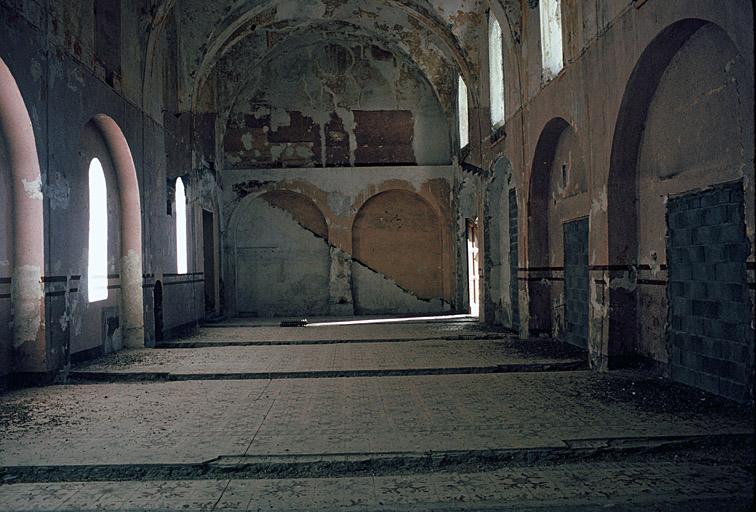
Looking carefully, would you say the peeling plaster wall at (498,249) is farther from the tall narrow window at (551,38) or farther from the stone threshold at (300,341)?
the tall narrow window at (551,38)

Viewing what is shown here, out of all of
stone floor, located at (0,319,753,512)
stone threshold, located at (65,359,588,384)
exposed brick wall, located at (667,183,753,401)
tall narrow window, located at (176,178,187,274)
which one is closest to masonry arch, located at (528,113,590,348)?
stone floor, located at (0,319,753,512)

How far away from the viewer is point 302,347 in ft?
35.0

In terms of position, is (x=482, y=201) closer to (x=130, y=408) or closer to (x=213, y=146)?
(x=213, y=146)

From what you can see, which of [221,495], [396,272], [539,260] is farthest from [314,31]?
[221,495]

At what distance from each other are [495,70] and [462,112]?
3.51 meters

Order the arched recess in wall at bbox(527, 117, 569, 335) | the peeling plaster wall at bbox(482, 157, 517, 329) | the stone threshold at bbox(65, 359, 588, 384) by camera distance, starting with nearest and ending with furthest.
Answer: the stone threshold at bbox(65, 359, 588, 384), the arched recess in wall at bbox(527, 117, 569, 335), the peeling plaster wall at bbox(482, 157, 517, 329)

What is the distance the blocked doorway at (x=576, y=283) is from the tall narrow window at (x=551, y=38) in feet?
7.69

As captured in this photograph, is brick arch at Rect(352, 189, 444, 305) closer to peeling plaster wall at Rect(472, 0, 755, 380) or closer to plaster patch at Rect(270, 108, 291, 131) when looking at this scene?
plaster patch at Rect(270, 108, 291, 131)

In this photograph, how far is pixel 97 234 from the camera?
33.0 feet

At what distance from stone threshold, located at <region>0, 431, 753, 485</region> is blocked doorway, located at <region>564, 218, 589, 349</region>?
470 centimetres

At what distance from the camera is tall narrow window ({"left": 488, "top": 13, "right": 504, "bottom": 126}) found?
13.0 meters

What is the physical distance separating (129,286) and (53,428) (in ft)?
18.0

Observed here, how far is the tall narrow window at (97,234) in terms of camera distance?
9867 mm

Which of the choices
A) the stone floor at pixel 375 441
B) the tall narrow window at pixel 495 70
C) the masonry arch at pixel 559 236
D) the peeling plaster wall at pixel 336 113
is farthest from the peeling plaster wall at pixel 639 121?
the peeling plaster wall at pixel 336 113
